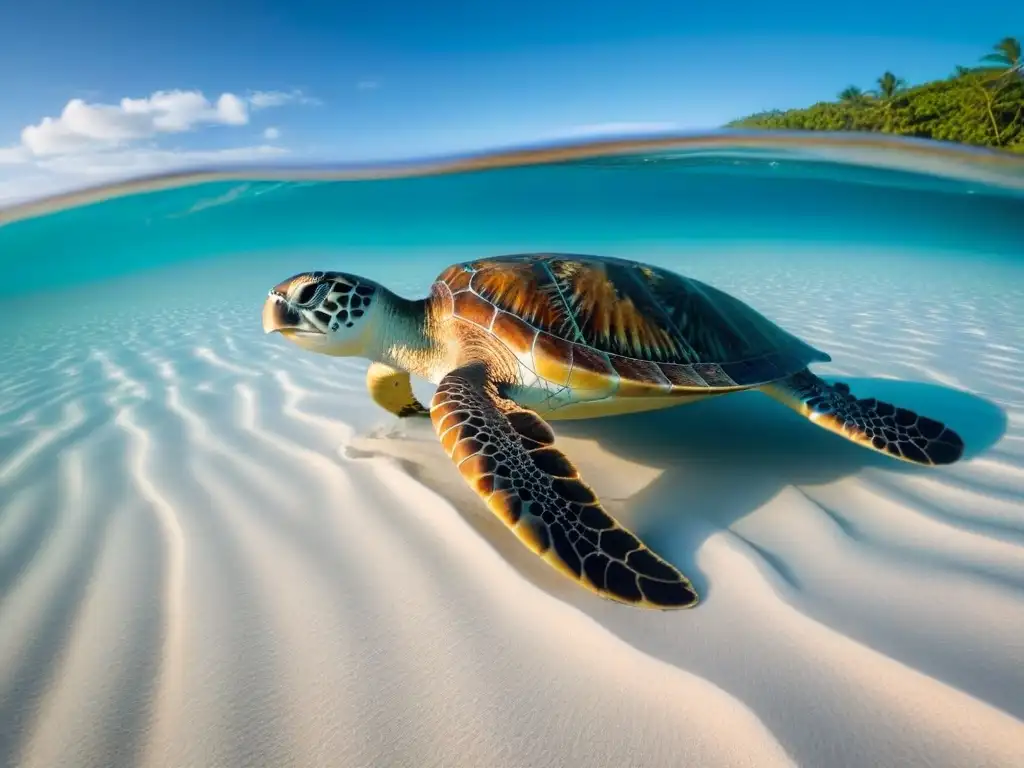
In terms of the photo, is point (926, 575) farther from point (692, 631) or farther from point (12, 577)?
point (12, 577)

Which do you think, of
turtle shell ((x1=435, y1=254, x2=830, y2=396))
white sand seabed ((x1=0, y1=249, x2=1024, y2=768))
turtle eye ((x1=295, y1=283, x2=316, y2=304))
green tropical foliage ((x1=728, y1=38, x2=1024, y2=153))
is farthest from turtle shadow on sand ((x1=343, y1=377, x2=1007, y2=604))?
green tropical foliage ((x1=728, y1=38, x2=1024, y2=153))

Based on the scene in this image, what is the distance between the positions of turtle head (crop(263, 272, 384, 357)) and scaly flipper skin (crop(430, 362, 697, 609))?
603 millimetres

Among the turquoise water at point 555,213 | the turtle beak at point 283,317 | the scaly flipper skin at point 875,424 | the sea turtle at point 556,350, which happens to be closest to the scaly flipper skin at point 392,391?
the sea turtle at point 556,350

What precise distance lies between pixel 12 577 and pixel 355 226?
44.8 m

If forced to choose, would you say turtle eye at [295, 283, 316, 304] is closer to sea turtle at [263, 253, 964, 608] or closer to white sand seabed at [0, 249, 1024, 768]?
sea turtle at [263, 253, 964, 608]

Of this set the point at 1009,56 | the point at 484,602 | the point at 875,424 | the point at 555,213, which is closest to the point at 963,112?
the point at 1009,56

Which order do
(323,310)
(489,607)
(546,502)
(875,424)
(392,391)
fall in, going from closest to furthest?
(489,607) < (546,502) < (875,424) < (323,310) < (392,391)

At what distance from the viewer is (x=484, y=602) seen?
4.31 feet

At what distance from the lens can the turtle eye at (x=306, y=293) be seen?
2.10 metres

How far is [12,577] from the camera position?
1500mm

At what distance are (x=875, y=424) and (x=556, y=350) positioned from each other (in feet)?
4.25

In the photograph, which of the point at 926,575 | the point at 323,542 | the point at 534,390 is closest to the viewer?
the point at 926,575

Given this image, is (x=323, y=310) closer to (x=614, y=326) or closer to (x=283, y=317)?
(x=283, y=317)

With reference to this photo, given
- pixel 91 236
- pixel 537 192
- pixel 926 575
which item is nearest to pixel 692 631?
pixel 926 575
